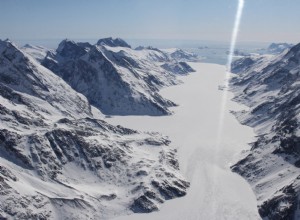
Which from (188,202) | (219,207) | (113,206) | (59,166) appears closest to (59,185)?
(59,166)

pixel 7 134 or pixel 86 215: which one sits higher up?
pixel 7 134

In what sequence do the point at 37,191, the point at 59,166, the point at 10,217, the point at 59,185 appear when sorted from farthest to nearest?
1. the point at 59,166
2. the point at 59,185
3. the point at 37,191
4. the point at 10,217

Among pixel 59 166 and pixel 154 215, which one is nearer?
pixel 154 215

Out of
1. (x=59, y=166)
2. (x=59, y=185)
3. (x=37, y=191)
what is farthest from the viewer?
(x=59, y=166)

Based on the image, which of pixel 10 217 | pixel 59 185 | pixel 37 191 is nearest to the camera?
pixel 10 217

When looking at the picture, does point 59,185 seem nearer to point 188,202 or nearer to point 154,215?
point 154,215

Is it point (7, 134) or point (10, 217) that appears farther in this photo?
point (7, 134)

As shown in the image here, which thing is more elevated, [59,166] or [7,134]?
[7,134]

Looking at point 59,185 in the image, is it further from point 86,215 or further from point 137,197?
point 137,197

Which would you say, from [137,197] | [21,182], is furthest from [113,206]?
[21,182]
